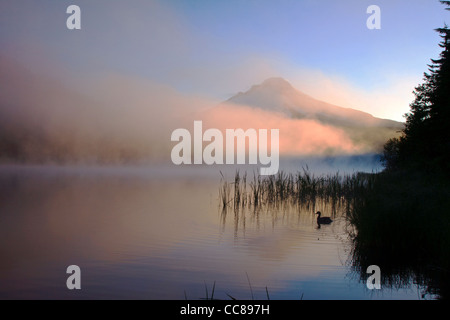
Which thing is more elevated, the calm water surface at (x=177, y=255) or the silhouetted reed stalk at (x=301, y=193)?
the silhouetted reed stalk at (x=301, y=193)

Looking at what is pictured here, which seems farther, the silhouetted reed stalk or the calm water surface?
the silhouetted reed stalk

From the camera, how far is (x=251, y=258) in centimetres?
900

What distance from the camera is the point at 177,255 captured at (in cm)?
899

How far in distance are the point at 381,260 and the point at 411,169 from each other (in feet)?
31.8

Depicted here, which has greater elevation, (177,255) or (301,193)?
(301,193)

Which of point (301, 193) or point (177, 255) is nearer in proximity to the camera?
point (177, 255)

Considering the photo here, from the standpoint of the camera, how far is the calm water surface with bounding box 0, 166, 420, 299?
6.67 meters

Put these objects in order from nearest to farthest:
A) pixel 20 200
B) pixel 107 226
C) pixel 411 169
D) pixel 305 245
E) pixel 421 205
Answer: pixel 421 205 < pixel 305 245 < pixel 107 226 < pixel 411 169 < pixel 20 200

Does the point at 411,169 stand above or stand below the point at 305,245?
above

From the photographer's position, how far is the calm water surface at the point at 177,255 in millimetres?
6672

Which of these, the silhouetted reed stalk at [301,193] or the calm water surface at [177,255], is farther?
the silhouetted reed stalk at [301,193]

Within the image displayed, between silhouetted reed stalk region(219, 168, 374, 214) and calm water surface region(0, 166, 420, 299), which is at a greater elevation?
silhouetted reed stalk region(219, 168, 374, 214)
